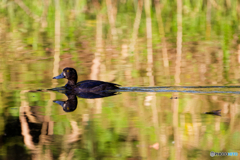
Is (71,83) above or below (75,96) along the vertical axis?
above

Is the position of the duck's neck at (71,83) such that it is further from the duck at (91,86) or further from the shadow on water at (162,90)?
the shadow on water at (162,90)

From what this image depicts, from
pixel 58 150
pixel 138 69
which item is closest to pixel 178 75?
pixel 138 69

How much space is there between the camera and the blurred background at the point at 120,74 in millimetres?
4375

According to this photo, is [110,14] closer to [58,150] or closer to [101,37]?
[101,37]

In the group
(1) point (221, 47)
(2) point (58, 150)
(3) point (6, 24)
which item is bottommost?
(2) point (58, 150)

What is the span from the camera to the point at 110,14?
15.4 meters

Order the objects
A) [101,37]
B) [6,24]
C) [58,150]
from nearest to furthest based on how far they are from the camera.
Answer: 1. [58,150]
2. [101,37]
3. [6,24]

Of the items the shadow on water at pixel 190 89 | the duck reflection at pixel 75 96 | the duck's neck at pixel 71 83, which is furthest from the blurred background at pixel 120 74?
the duck's neck at pixel 71 83

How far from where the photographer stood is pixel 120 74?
8195mm

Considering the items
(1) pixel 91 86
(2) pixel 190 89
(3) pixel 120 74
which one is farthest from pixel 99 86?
(2) pixel 190 89

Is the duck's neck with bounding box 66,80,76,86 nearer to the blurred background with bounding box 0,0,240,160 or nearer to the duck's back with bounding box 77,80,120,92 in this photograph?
the blurred background with bounding box 0,0,240,160

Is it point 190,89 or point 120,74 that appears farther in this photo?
point 120,74

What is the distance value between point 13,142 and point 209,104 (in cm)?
283

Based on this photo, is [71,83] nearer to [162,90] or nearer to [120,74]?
[120,74]
